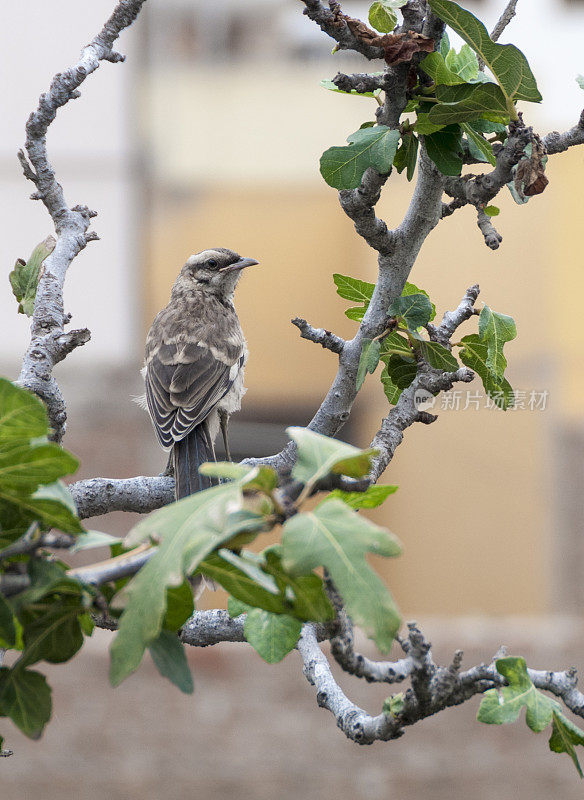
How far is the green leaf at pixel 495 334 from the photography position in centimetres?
254

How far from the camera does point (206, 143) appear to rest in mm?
10117

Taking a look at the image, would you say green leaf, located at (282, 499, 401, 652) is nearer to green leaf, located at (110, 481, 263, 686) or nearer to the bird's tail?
green leaf, located at (110, 481, 263, 686)

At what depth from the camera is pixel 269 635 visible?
6.67 ft

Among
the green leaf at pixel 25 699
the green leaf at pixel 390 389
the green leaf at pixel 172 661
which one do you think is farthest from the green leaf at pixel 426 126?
the green leaf at pixel 25 699

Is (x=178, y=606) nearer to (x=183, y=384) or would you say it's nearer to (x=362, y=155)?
(x=362, y=155)

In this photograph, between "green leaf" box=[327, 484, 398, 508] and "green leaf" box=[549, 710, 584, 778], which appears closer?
"green leaf" box=[327, 484, 398, 508]

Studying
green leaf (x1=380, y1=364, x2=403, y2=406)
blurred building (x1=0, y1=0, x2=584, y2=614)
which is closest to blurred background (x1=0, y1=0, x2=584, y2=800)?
blurred building (x1=0, y1=0, x2=584, y2=614)

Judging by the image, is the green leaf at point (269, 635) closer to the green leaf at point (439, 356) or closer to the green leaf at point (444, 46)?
the green leaf at point (439, 356)

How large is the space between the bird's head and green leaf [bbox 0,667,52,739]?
3.50m

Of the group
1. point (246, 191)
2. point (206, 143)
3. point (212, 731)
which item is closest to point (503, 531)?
point (212, 731)

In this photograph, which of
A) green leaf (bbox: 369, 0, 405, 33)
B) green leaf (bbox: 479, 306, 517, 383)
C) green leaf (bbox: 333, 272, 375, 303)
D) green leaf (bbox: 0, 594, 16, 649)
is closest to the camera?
green leaf (bbox: 0, 594, 16, 649)

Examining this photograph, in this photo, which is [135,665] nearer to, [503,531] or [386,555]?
[386,555]

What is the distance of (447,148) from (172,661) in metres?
1.41

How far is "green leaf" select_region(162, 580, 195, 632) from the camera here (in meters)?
1.39
